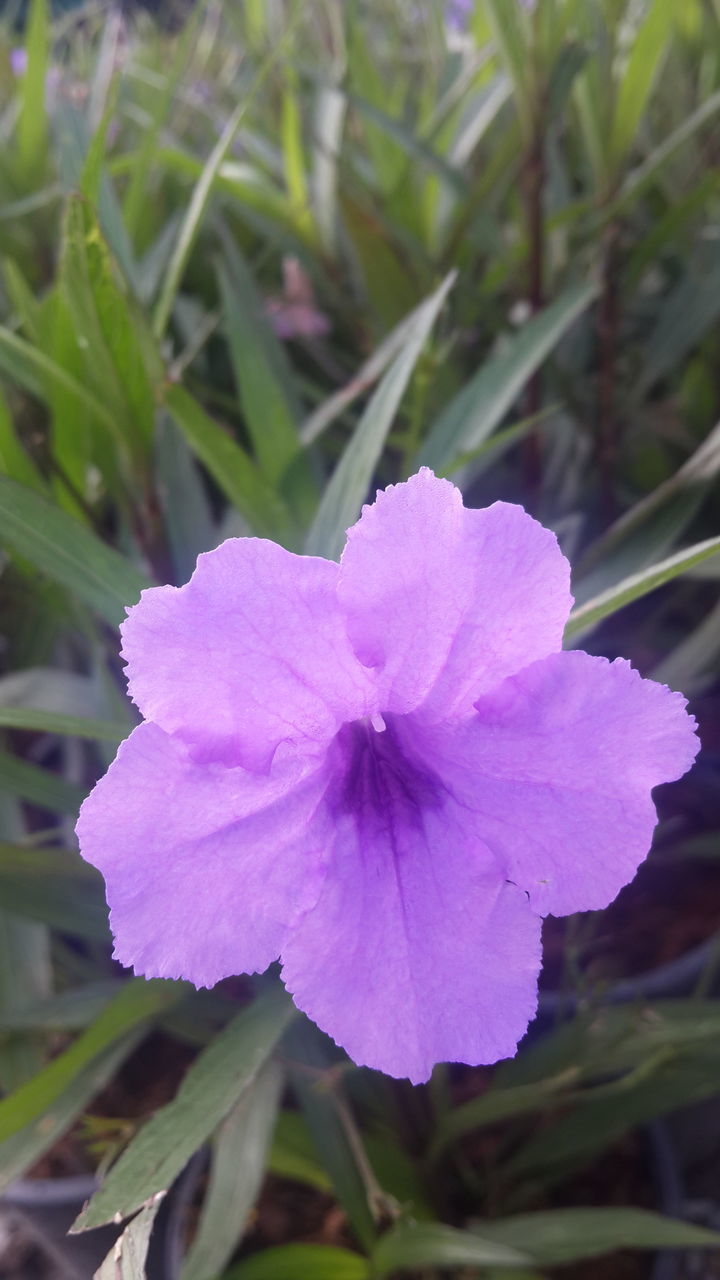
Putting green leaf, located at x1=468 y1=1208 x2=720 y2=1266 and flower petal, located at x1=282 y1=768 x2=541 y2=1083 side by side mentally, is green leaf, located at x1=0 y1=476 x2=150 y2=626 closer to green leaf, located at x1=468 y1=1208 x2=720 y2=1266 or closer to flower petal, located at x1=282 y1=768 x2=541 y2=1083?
flower petal, located at x1=282 y1=768 x2=541 y2=1083

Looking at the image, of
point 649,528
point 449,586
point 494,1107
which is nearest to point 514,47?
point 649,528

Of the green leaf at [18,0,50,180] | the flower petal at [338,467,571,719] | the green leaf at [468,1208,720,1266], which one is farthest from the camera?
the green leaf at [18,0,50,180]

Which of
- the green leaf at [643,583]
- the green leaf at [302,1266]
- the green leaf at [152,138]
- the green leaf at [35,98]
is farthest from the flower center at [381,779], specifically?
the green leaf at [35,98]

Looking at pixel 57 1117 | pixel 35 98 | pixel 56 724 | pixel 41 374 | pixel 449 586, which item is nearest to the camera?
pixel 449 586

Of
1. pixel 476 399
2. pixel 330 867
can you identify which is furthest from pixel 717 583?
pixel 330 867

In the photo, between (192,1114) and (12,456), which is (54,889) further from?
(12,456)

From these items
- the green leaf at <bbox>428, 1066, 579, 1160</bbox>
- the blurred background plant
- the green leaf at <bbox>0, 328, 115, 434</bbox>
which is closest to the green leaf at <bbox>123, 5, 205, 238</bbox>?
the blurred background plant

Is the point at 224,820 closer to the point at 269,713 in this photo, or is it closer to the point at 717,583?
the point at 269,713
